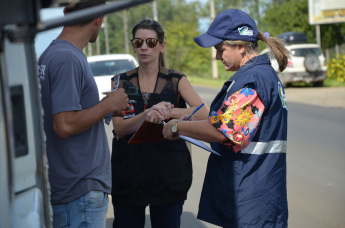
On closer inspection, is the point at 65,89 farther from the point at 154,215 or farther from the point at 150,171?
the point at 154,215

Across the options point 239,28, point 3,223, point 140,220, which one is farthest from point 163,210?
point 3,223

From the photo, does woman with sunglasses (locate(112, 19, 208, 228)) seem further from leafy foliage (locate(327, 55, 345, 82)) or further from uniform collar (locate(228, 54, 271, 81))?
leafy foliage (locate(327, 55, 345, 82))

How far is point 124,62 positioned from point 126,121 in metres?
10.8

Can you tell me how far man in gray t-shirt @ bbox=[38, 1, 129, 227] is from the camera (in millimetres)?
2398

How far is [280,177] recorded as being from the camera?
2.64 metres

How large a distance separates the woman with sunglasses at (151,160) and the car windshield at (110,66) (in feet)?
34.3

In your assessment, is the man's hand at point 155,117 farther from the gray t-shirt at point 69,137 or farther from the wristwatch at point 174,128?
the gray t-shirt at point 69,137

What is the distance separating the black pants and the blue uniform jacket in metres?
0.66

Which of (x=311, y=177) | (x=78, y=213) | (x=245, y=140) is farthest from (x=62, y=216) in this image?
(x=311, y=177)

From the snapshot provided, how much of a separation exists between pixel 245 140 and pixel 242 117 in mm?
127

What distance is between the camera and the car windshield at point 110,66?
13797 mm

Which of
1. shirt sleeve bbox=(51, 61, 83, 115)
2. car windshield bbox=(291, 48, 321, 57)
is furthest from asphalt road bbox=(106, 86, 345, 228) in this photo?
car windshield bbox=(291, 48, 321, 57)

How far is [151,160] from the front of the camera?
10.6 ft

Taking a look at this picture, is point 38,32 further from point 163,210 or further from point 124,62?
point 124,62
